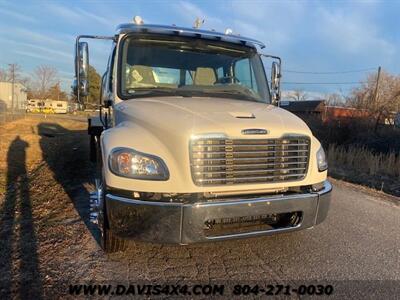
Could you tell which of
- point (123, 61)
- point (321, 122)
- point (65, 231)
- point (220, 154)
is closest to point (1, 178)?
point (65, 231)

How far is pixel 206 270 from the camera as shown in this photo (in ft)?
13.5

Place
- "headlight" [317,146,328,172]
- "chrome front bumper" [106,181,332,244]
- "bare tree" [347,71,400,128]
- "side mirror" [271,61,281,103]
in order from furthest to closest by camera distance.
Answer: "bare tree" [347,71,400,128], "side mirror" [271,61,281,103], "headlight" [317,146,328,172], "chrome front bumper" [106,181,332,244]

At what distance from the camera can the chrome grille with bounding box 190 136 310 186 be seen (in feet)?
12.4

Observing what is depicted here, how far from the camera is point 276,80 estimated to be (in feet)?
19.9

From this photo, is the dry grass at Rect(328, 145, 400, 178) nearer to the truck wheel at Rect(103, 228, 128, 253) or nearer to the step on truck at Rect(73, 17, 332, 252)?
the step on truck at Rect(73, 17, 332, 252)

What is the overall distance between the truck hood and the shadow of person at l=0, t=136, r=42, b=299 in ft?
5.94

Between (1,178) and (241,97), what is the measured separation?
709 cm

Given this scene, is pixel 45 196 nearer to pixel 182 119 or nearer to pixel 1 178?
pixel 1 178

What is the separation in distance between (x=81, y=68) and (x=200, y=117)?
7.37 ft

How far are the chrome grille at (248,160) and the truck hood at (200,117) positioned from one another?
10 cm

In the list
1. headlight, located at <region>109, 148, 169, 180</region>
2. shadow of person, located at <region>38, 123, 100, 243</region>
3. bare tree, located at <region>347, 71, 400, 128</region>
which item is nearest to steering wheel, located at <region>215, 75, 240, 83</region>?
headlight, located at <region>109, 148, 169, 180</region>

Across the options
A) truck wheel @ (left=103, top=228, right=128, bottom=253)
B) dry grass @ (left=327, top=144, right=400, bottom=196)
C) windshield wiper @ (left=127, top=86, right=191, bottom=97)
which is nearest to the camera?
truck wheel @ (left=103, top=228, right=128, bottom=253)

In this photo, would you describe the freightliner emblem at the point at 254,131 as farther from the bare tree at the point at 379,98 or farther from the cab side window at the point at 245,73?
the bare tree at the point at 379,98

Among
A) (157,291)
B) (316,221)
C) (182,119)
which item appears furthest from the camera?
(316,221)
